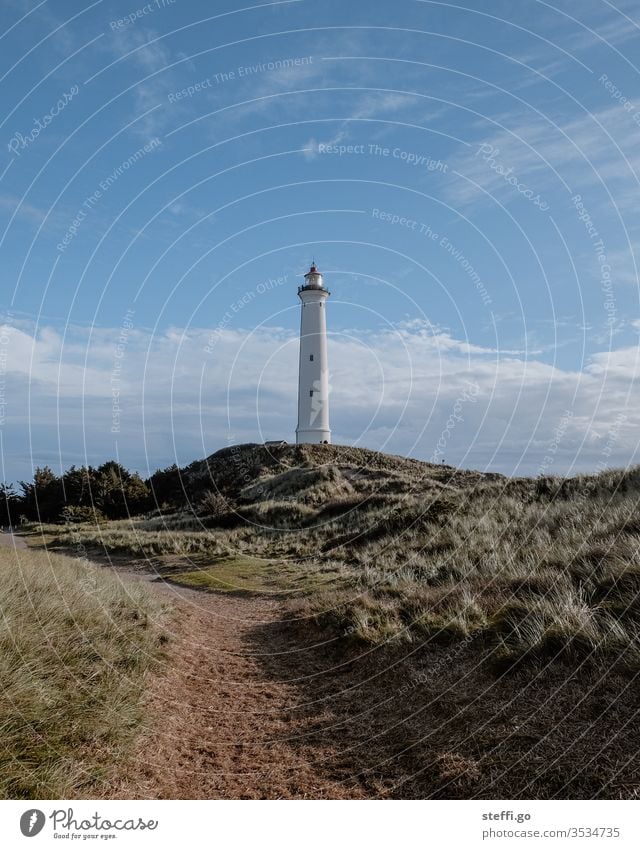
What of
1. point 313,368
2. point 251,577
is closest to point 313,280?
point 313,368

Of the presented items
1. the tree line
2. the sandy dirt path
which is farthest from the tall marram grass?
the tree line

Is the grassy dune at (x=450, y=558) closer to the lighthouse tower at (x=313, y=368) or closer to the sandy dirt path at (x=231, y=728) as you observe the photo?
the sandy dirt path at (x=231, y=728)

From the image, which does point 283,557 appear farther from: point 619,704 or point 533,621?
point 619,704

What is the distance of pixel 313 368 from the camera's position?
52.4 metres

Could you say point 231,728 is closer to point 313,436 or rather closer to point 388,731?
point 388,731

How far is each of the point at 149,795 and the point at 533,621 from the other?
5101mm

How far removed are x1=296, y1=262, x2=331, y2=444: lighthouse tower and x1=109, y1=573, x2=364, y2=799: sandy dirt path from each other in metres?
42.3

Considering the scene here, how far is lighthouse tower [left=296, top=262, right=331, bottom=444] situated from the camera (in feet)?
172
